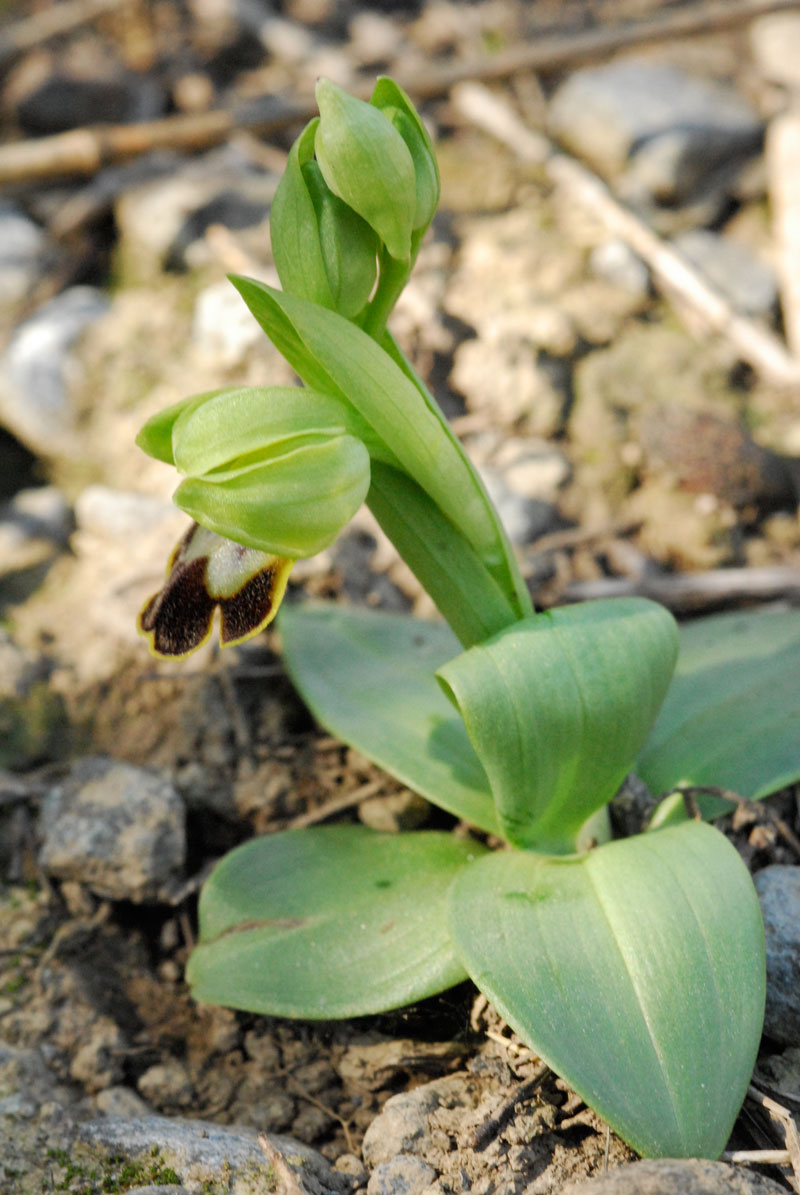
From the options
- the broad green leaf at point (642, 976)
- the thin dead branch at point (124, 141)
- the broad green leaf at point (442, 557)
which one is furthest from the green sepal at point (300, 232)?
the thin dead branch at point (124, 141)

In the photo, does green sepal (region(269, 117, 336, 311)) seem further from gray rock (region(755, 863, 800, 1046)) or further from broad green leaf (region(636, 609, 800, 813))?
gray rock (region(755, 863, 800, 1046))

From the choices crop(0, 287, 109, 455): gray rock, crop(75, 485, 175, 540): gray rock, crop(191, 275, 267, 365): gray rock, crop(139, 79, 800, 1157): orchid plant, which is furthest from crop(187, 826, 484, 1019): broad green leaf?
crop(0, 287, 109, 455): gray rock

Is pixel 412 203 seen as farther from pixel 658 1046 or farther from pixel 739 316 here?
pixel 739 316

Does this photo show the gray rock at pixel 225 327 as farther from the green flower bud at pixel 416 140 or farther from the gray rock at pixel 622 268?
the green flower bud at pixel 416 140

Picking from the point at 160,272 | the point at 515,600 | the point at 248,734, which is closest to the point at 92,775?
the point at 248,734

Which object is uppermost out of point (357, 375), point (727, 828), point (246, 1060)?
point (357, 375)

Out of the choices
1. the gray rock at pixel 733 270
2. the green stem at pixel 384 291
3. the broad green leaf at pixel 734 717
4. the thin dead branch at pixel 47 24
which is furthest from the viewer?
the thin dead branch at pixel 47 24

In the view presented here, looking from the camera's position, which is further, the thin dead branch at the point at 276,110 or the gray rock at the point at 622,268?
the thin dead branch at the point at 276,110
